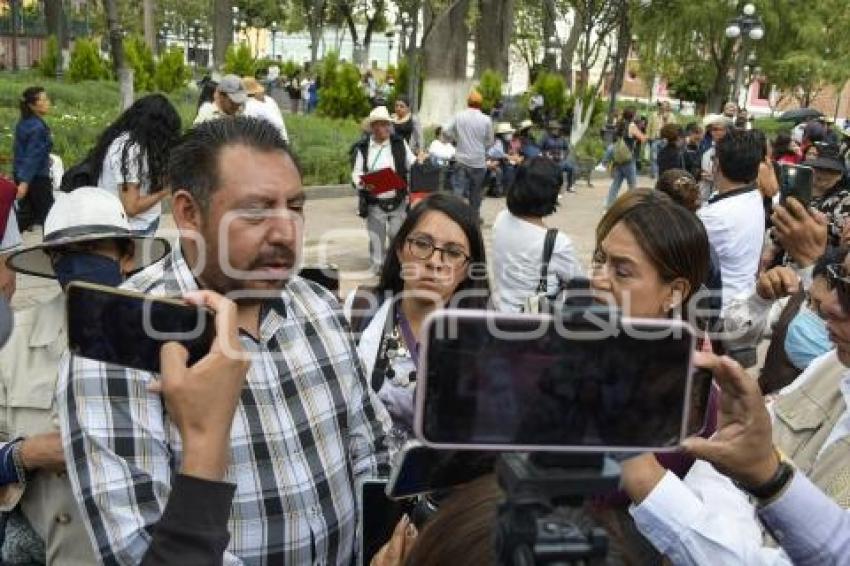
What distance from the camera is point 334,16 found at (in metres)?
45.6

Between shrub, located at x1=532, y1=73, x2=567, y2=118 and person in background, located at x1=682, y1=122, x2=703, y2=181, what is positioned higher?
shrub, located at x1=532, y1=73, x2=567, y2=118

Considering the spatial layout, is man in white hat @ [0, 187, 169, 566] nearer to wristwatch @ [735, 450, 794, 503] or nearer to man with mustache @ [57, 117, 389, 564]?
man with mustache @ [57, 117, 389, 564]

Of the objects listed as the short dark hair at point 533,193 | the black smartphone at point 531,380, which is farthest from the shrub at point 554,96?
the black smartphone at point 531,380

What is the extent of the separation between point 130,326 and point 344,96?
61.5 feet

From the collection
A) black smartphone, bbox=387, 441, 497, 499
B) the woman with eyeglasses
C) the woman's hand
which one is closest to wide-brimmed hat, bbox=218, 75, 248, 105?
the woman with eyeglasses

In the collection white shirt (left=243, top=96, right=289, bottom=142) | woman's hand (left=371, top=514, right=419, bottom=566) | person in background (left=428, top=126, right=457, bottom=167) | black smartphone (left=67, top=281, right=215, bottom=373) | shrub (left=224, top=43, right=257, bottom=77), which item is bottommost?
woman's hand (left=371, top=514, right=419, bottom=566)

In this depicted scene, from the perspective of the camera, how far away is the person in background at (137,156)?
15.8 ft

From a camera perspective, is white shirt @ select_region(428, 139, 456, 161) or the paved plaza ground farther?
white shirt @ select_region(428, 139, 456, 161)

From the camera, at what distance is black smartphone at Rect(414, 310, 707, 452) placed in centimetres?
100

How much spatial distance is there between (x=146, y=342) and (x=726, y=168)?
3792 millimetres

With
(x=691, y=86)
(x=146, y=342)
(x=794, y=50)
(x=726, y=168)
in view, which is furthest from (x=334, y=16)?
(x=146, y=342)

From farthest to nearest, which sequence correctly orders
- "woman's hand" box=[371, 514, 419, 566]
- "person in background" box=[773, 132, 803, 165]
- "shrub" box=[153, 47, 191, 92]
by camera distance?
"shrub" box=[153, 47, 191, 92] < "person in background" box=[773, 132, 803, 165] < "woman's hand" box=[371, 514, 419, 566]

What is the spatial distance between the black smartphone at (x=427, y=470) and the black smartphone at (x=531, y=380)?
40 cm

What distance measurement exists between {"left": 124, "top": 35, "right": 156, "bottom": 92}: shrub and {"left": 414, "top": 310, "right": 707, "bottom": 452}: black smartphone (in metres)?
22.5
